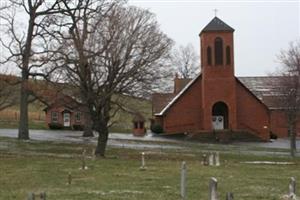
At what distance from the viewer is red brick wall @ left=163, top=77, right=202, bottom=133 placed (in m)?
69.1

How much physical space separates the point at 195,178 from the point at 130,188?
4180 millimetres

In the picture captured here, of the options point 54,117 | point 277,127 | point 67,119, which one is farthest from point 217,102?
point 54,117

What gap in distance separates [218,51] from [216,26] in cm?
284

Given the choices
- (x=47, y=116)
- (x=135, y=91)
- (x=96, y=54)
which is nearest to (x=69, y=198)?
(x=96, y=54)

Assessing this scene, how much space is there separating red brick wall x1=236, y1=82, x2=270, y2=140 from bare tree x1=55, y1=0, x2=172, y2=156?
3312 cm

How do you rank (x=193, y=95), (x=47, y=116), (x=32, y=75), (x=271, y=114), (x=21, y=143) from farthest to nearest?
(x=47, y=116)
(x=271, y=114)
(x=193, y=95)
(x=32, y=75)
(x=21, y=143)

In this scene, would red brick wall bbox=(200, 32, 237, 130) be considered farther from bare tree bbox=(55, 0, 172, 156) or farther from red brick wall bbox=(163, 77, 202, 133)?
bare tree bbox=(55, 0, 172, 156)

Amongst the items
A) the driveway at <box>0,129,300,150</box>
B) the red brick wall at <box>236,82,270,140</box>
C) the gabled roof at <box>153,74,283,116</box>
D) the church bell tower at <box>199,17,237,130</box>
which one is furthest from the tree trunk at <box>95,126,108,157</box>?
the red brick wall at <box>236,82,270,140</box>

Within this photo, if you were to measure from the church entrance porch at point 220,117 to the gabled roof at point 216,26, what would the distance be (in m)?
8.43

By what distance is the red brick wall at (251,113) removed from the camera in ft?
226

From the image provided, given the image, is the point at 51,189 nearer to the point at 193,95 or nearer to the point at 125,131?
the point at 193,95

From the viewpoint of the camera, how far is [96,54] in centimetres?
3319

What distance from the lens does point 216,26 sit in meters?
67.6

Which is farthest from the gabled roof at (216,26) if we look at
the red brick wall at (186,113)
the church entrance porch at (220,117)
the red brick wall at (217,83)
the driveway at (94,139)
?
the driveway at (94,139)
